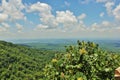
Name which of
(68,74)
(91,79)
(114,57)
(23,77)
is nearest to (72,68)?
(68,74)

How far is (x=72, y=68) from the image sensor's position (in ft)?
59.7

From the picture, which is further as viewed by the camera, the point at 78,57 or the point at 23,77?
the point at 23,77

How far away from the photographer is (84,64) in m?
18.1

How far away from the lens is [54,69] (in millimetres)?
19391

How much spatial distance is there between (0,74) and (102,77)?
174 m

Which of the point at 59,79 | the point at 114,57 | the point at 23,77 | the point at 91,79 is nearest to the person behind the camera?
the point at 91,79

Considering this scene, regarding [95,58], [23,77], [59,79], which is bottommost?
[23,77]

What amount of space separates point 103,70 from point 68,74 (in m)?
2.40

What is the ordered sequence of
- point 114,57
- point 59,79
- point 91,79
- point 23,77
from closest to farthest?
1. point 91,79
2. point 59,79
3. point 114,57
4. point 23,77

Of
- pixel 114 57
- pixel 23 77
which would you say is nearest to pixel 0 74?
pixel 23 77

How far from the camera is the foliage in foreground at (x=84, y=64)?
17.8 m

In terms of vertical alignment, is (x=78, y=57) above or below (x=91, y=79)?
above

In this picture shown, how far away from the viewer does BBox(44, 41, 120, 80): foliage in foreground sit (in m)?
17.8

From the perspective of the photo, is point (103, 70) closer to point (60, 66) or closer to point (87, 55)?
point (87, 55)
